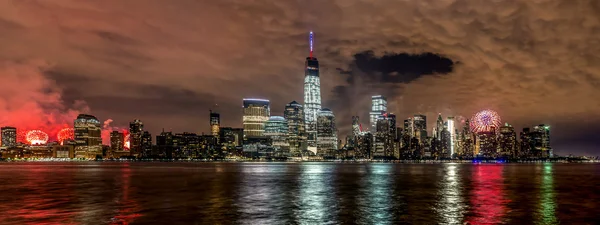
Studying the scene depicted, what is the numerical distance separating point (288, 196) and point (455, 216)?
24.8m

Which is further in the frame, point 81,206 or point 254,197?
point 254,197

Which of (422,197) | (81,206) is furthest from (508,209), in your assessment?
(81,206)

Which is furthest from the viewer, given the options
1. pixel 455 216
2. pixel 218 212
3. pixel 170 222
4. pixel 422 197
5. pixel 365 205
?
pixel 422 197

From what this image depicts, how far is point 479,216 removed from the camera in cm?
4206

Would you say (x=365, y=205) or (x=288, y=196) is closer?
(x=365, y=205)

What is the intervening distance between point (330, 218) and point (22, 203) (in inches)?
1367

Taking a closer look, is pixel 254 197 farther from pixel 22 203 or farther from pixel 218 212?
pixel 22 203

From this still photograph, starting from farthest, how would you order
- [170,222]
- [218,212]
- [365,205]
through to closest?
[365,205] < [218,212] < [170,222]

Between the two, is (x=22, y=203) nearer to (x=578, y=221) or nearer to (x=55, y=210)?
(x=55, y=210)

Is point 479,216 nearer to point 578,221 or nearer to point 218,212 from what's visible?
point 578,221

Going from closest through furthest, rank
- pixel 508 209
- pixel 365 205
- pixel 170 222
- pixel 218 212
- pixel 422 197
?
1. pixel 170 222
2. pixel 218 212
3. pixel 508 209
4. pixel 365 205
5. pixel 422 197

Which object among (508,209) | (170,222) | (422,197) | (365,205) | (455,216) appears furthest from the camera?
(422,197)

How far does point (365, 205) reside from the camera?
169 feet

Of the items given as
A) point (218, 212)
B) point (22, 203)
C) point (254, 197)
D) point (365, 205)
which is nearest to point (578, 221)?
point (365, 205)
